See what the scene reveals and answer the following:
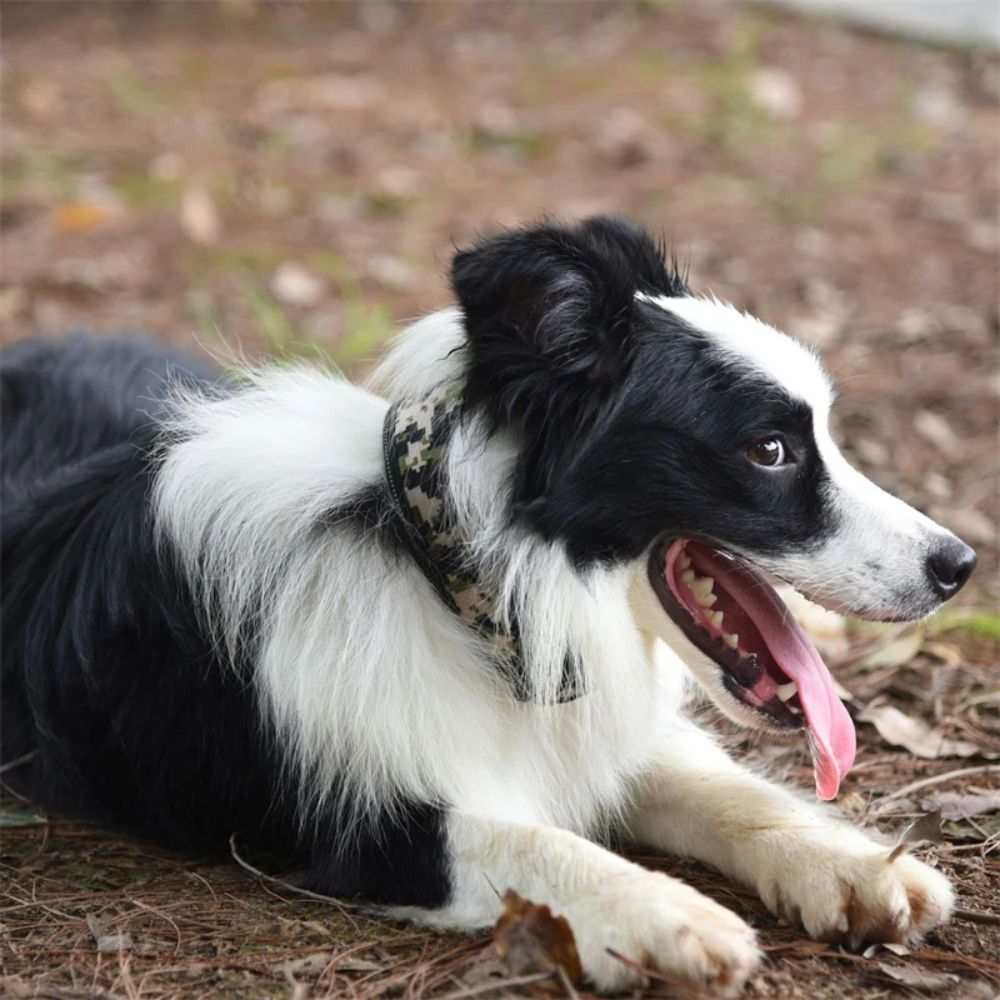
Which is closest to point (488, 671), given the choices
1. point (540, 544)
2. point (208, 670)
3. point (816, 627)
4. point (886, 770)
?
point (540, 544)

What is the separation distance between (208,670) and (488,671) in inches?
21.0

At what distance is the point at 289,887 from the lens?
8.96 feet

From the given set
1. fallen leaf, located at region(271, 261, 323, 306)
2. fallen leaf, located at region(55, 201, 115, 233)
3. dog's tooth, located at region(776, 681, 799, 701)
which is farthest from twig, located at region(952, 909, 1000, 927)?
fallen leaf, located at region(55, 201, 115, 233)

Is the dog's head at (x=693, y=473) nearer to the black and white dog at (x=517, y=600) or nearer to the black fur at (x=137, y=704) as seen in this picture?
the black and white dog at (x=517, y=600)

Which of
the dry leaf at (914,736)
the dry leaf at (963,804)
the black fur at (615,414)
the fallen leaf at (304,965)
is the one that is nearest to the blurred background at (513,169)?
the dry leaf at (914,736)

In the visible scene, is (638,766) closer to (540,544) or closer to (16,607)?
(540,544)

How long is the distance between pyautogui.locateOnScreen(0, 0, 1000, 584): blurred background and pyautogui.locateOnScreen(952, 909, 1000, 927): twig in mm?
1877

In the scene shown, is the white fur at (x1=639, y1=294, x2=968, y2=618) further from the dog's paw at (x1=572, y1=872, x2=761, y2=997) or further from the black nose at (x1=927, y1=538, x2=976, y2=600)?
the dog's paw at (x1=572, y1=872, x2=761, y2=997)

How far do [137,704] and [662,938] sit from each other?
1.19 meters

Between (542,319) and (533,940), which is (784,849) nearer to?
(533,940)

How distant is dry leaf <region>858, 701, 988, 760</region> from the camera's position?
332 centimetres

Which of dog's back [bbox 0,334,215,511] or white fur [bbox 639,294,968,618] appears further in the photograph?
dog's back [bbox 0,334,215,511]

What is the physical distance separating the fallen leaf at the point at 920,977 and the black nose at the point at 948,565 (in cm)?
67

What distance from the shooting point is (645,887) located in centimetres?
235
